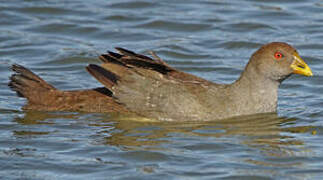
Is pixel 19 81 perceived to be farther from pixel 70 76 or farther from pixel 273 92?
pixel 273 92

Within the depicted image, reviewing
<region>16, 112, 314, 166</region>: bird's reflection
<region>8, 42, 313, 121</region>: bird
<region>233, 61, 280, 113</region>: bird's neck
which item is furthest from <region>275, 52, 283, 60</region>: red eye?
<region>16, 112, 314, 166</region>: bird's reflection

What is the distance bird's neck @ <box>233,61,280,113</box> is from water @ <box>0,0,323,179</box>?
0.19 metres

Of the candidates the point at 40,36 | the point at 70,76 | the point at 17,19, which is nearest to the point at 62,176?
the point at 70,76

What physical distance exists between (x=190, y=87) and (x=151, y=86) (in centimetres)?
54

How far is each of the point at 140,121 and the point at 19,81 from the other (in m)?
1.91

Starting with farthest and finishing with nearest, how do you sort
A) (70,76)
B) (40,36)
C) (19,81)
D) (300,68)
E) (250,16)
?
(250,16)
(40,36)
(70,76)
(19,81)
(300,68)

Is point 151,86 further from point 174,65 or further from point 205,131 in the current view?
point 174,65

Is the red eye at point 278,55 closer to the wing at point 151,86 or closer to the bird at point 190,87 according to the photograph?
the bird at point 190,87

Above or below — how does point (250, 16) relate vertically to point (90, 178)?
above

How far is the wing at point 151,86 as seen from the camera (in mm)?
10758

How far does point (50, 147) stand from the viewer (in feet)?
32.7

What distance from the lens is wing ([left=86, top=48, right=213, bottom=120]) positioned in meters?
10.8

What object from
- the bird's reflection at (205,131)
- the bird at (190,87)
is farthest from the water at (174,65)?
the bird at (190,87)

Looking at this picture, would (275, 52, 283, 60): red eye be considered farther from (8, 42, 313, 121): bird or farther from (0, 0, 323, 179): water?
(0, 0, 323, 179): water
